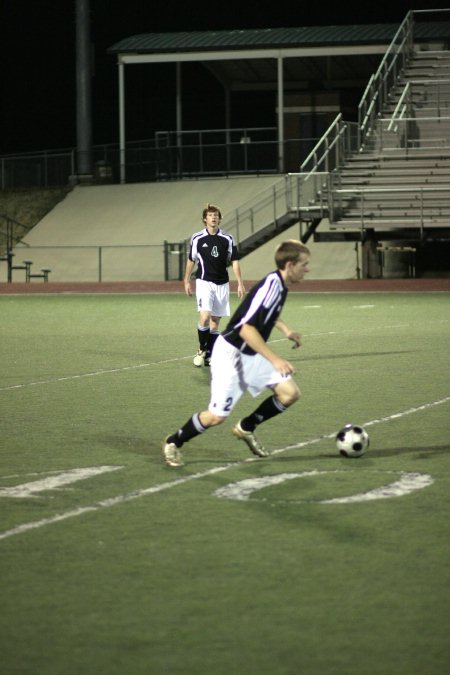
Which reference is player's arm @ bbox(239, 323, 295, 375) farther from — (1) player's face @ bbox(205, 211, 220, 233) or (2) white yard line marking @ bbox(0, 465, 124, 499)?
(1) player's face @ bbox(205, 211, 220, 233)

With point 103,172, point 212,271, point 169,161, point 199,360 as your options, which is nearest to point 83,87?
point 103,172

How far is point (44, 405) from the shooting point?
1234 centimetres

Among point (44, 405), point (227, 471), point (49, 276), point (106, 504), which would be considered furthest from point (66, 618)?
point (49, 276)

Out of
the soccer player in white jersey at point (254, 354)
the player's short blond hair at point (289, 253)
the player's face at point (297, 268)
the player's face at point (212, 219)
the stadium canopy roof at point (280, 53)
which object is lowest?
the soccer player in white jersey at point (254, 354)

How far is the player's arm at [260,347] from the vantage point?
8.21 meters

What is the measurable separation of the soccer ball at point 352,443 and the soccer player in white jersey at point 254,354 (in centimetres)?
57

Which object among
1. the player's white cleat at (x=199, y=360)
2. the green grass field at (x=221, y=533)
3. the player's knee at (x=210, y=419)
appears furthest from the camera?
the player's white cleat at (x=199, y=360)

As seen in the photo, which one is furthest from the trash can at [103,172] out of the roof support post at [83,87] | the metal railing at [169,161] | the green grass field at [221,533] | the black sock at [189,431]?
the black sock at [189,431]

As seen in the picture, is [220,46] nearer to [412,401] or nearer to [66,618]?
[412,401]

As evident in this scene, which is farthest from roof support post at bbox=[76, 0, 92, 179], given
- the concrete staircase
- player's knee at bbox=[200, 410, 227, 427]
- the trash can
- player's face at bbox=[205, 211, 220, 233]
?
player's knee at bbox=[200, 410, 227, 427]

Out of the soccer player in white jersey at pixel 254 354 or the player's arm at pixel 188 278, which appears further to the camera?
the player's arm at pixel 188 278

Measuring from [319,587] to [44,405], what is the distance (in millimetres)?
6823

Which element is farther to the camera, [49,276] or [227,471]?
[49,276]

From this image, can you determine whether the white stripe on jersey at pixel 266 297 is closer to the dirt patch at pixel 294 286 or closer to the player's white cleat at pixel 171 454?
the player's white cleat at pixel 171 454
